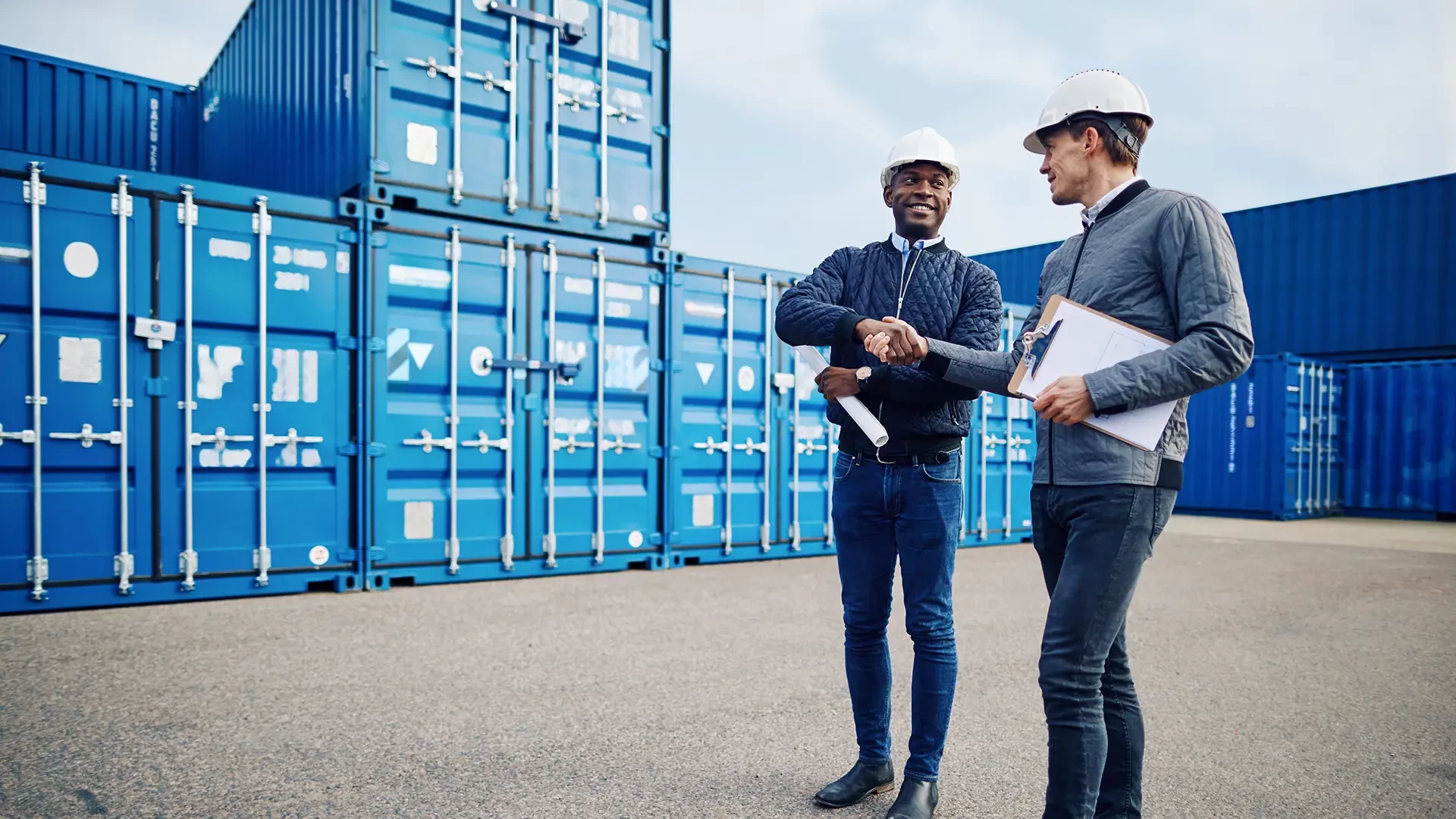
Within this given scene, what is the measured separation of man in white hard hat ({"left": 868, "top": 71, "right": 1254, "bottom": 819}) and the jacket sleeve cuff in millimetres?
580

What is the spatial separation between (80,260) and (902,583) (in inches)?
208

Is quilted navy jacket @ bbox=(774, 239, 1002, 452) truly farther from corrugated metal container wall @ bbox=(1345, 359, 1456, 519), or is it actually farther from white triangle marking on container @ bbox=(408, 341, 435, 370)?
corrugated metal container wall @ bbox=(1345, 359, 1456, 519)

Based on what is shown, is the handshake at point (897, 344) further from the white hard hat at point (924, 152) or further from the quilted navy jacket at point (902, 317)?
the white hard hat at point (924, 152)

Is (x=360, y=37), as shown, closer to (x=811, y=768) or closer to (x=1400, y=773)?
(x=811, y=768)

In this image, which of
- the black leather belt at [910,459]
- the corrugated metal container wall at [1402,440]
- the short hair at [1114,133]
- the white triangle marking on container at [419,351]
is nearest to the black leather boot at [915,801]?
the black leather belt at [910,459]

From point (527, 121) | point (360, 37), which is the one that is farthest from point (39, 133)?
point (527, 121)

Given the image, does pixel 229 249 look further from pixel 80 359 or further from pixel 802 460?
pixel 802 460

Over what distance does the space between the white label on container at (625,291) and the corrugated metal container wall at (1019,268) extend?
1470cm

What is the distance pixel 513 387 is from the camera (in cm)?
680

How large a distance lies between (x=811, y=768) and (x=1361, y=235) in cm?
1700

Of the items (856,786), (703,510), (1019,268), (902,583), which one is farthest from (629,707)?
(1019,268)

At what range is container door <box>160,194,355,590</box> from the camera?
18.5 ft

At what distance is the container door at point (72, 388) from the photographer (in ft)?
17.1

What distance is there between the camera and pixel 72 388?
211 inches
